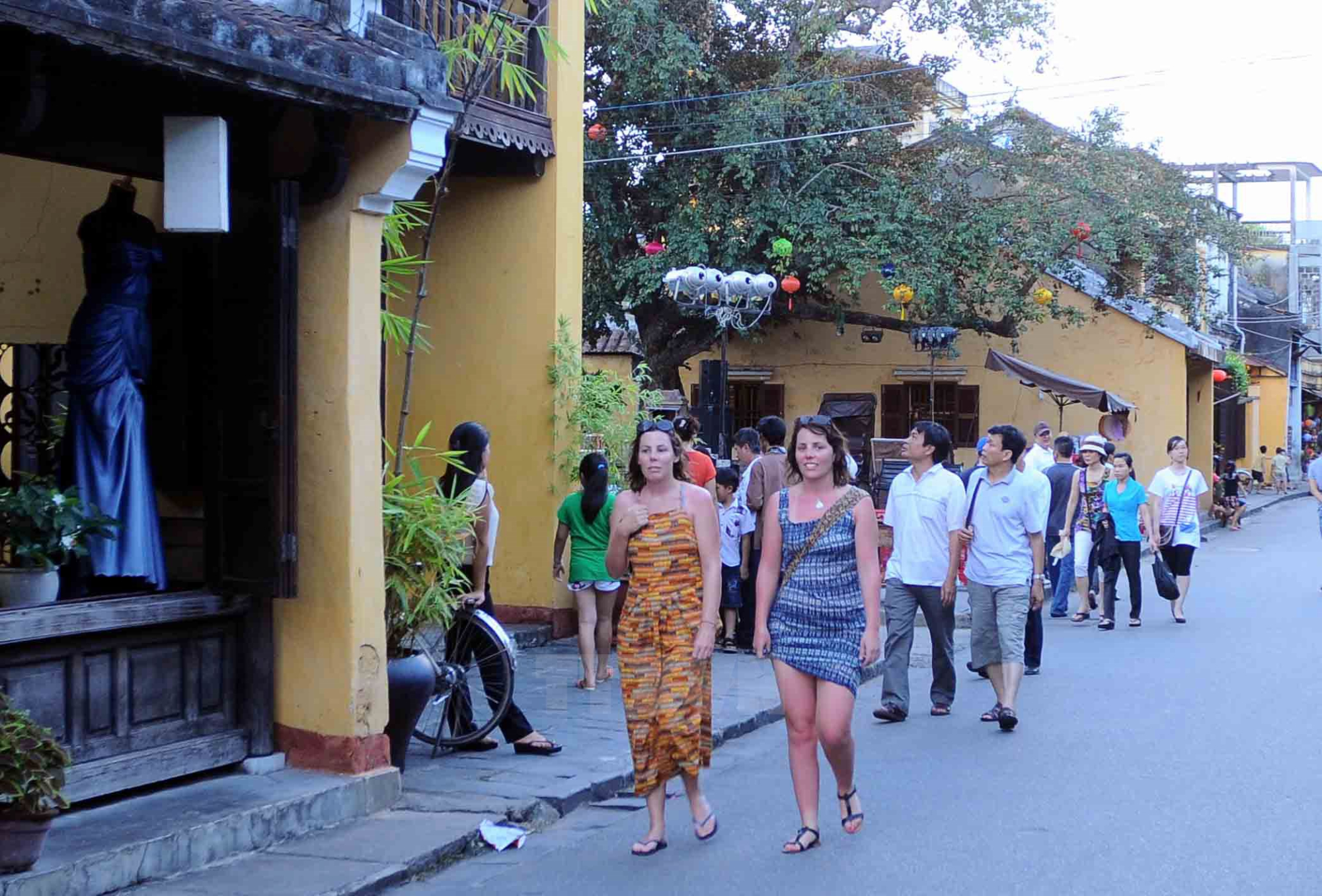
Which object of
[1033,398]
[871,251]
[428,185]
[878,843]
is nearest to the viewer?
[878,843]

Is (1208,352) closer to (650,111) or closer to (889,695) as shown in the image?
(650,111)

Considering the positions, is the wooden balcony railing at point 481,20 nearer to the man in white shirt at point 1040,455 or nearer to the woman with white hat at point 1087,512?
the man in white shirt at point 1040,455

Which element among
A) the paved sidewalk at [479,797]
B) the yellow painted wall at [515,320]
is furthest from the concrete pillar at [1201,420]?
the paved sidewalk at [479,797]

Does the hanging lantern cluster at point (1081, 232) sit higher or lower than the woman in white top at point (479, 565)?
higher

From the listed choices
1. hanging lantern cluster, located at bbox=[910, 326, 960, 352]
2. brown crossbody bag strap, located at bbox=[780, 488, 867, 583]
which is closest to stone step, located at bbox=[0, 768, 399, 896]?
brown crossbody bag strap, located at bbox=[780, 488, 867, 583]

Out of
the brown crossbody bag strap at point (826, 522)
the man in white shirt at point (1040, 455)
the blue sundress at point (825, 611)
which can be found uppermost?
the man in white shirt at point (1040, 455)

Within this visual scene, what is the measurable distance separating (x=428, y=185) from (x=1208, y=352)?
2308 centimetres

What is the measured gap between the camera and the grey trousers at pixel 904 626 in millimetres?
9320

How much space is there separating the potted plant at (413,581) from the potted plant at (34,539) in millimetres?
1537

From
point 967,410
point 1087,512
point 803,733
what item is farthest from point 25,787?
point 967,410

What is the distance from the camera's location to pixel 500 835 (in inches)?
258

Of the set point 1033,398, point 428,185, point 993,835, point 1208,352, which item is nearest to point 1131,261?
point 1033,398

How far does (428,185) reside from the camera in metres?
12.6

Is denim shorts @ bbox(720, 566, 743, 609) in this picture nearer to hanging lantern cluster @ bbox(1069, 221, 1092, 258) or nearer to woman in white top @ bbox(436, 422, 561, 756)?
woman in white top @ bbox(436, 422, 561, 756)
